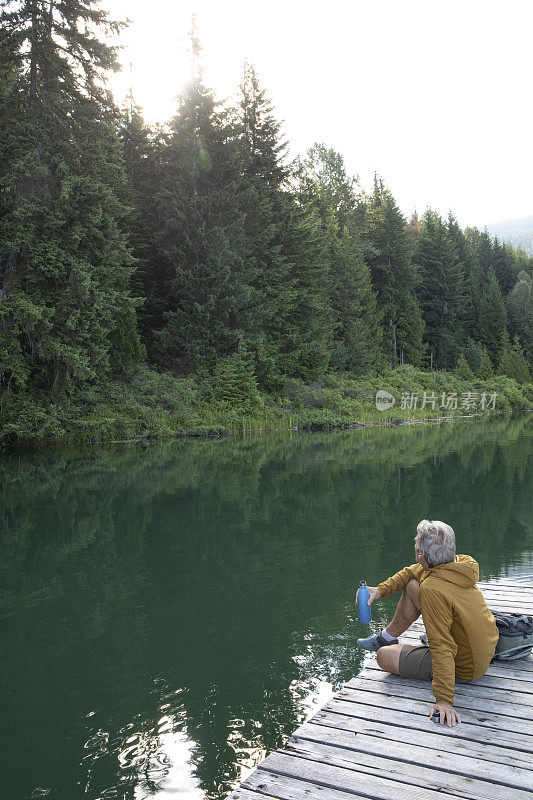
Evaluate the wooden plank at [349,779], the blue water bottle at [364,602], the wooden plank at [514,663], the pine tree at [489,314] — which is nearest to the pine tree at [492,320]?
the pine tree at [489,314]

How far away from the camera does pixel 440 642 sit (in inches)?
135

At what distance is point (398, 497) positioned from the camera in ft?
39.9

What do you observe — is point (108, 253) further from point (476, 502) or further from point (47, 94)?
Answer: point (476, 502)

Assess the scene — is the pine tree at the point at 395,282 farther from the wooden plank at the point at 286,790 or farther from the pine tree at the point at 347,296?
the wooden plank at the point at 286,790

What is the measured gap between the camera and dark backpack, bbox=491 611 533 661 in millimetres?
4043

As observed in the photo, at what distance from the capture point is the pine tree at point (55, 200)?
65.2ft

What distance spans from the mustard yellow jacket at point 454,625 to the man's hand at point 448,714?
4cm

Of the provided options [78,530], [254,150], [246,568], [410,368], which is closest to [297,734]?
[246,568]

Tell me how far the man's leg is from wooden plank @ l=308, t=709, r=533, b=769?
535 millimetres

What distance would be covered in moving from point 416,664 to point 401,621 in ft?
1.36

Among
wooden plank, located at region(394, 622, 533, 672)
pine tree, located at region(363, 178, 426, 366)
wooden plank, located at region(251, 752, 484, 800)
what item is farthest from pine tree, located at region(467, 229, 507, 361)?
wooden plank, located at region(251, 752, 484, 800)

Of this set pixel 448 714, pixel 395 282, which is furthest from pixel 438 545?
pixel 395 282

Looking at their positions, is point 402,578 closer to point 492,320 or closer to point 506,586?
point 506,586

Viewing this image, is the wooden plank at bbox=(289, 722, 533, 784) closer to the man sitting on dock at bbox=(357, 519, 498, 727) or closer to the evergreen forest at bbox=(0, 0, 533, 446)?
the man sitting on dock at bbox=(357, 519, 498, 727)
